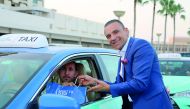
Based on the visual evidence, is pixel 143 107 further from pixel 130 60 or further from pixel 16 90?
pixel 16 90

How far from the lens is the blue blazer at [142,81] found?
13.0ft

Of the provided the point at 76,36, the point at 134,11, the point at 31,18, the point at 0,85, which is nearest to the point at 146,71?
the point at 0,85

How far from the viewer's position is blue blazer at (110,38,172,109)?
3961mm

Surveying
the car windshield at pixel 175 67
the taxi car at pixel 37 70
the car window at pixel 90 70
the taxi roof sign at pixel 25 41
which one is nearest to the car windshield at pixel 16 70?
the taxi car at pixel 37 70

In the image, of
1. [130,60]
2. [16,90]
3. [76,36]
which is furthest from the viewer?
[76,36]

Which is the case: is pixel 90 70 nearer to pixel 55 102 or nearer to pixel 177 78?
pixel 55 102

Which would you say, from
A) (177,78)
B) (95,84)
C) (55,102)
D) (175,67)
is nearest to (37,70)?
(95,84)

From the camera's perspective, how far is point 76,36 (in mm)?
60125

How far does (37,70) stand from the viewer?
402 centimetres

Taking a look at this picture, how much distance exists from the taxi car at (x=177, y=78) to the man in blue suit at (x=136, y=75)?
398 centimetres

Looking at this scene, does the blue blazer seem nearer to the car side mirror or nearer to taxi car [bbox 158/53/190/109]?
the car side mirror

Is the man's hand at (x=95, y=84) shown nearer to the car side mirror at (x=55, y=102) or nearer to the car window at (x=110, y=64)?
the car side mirror at (x=55, y=102)

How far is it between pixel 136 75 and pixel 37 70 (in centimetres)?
80

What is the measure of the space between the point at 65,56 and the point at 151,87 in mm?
865
